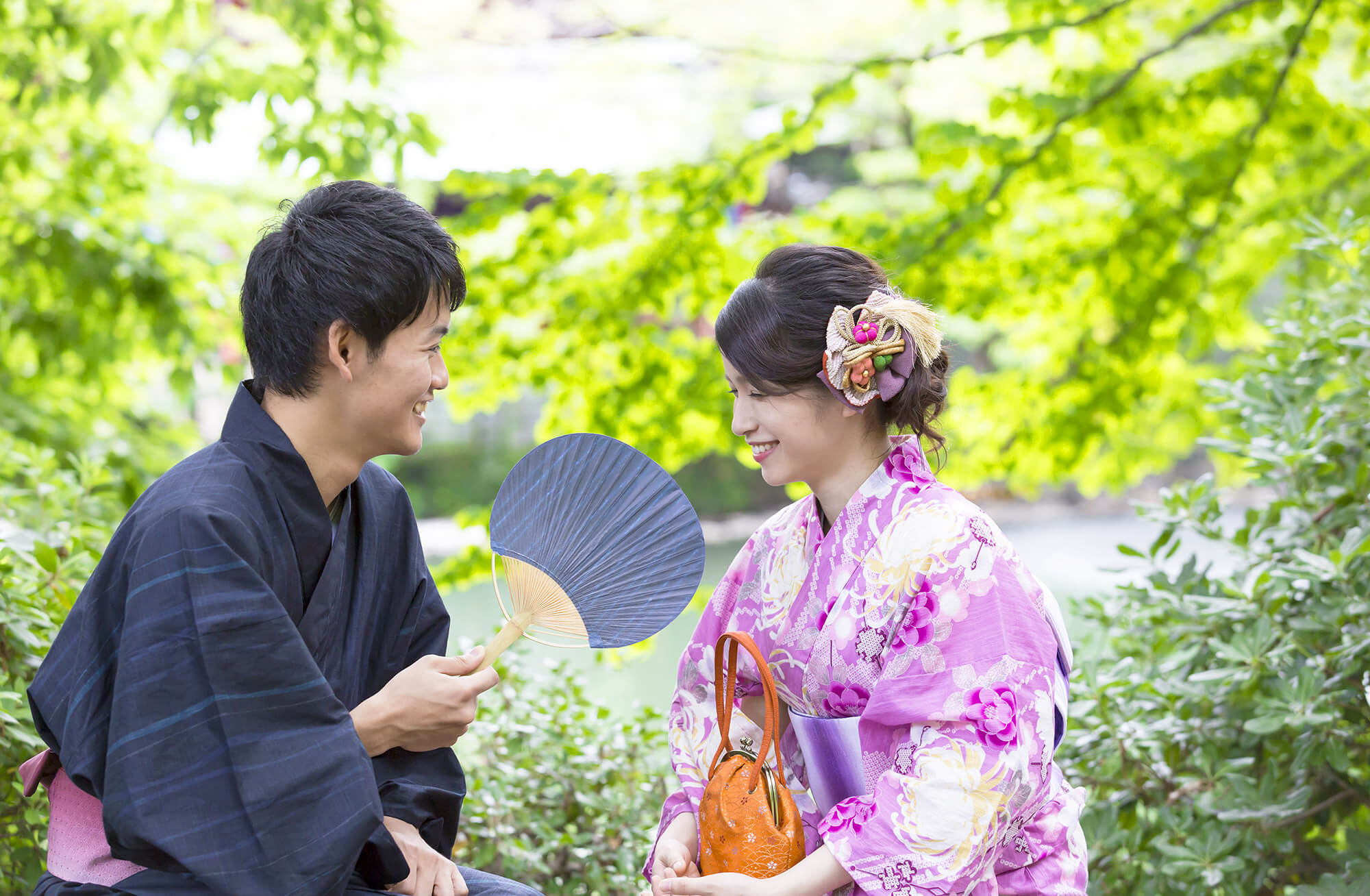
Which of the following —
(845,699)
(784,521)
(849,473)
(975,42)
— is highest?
(975,42)

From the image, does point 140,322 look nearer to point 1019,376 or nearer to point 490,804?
point 490,804

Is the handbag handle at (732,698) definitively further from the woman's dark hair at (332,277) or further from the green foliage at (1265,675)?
the green foliage at (1265,675)

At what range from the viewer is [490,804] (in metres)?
2.31

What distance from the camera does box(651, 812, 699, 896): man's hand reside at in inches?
60.9

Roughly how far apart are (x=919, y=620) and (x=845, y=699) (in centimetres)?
19

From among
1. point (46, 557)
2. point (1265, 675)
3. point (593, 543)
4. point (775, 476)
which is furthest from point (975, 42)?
point (46, 557)

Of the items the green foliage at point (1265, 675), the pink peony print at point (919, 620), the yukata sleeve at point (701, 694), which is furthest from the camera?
the green foliage at point (1265, 675)

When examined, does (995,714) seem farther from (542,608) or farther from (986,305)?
(986,305)

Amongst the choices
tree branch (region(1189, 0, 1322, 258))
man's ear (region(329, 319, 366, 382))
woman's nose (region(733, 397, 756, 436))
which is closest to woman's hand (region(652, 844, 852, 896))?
woman's nose (region(733, 397, 756, 436))

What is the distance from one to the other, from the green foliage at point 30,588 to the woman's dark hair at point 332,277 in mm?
846

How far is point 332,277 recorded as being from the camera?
141 cm

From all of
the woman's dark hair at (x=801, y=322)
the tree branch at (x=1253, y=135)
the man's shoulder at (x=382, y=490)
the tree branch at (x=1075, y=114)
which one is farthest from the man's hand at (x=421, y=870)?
the tree branch at (x=1253, y=135)

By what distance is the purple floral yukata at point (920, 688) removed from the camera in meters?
1.39

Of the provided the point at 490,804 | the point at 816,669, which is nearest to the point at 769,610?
the point at 816,669
